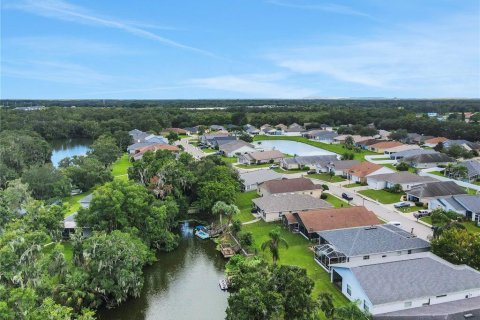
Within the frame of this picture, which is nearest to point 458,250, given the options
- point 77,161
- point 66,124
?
point 77,161

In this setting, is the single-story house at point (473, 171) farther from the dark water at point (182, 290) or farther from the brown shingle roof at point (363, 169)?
the dark water at point (182, 290)

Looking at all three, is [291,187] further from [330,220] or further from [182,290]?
[182,290]

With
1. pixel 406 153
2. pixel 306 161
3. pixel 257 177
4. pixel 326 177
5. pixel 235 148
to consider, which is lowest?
pixel 326 177

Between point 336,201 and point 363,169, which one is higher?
point 363,169

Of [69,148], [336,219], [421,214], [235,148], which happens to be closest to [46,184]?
[336,219]

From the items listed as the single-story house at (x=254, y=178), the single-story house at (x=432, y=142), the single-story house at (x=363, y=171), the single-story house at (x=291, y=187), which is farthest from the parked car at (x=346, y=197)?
the single-story house at (x=432, y=142)

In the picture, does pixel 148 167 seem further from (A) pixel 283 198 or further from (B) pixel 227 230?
(A) pixel 283 198

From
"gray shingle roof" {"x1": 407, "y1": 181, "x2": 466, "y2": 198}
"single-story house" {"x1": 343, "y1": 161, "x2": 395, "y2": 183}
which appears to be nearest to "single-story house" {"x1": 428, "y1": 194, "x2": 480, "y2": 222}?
"gray shingle roof" {"x1": 407, "y1": 181, "x2": 466, "y2": 198}
